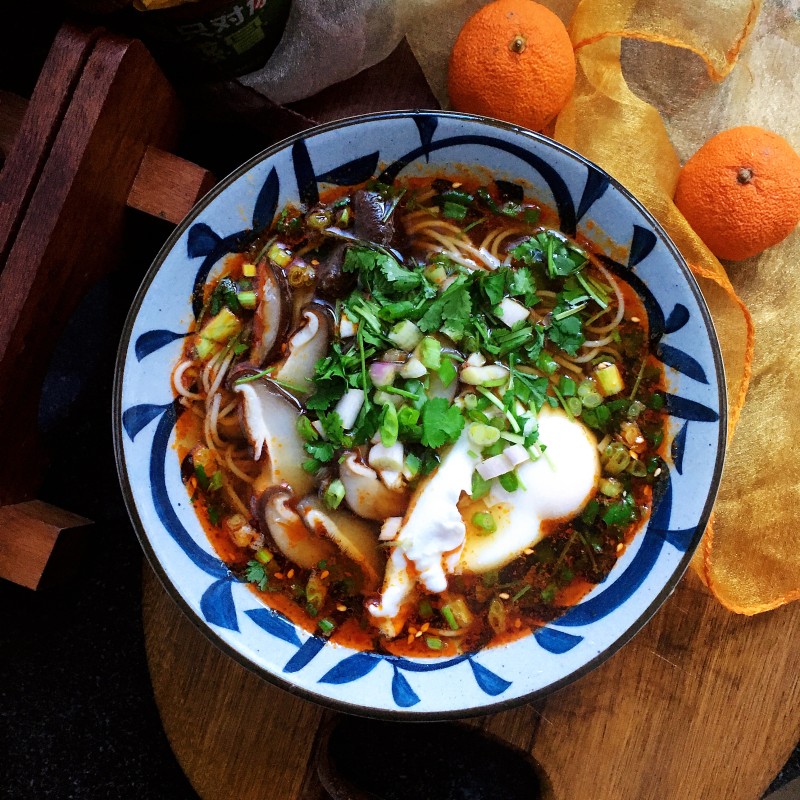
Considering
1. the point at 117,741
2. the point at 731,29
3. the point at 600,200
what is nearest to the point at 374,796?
the point at 117,741

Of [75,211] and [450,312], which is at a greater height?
[450,312]

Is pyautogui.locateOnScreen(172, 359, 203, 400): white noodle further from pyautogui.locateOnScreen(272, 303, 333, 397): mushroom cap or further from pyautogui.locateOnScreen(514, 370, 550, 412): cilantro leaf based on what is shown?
pyautogui.locateOnScreen(514, 370, 550, 412): cilantro leaf

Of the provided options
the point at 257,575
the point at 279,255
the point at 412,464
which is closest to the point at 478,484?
the point at 412,464

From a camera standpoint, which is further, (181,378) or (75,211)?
(181,378)

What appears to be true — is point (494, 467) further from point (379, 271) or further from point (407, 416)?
point (379, 271)

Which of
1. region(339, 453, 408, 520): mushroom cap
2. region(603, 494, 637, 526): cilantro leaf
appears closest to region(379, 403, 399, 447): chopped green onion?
region(339, 453, 408, 520): mushroom cap

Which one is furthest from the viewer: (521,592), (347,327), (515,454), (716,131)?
(716,131)

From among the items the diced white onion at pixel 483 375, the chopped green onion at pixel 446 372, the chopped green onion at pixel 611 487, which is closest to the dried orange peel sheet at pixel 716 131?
the chopped green onion at pixel 611 487
